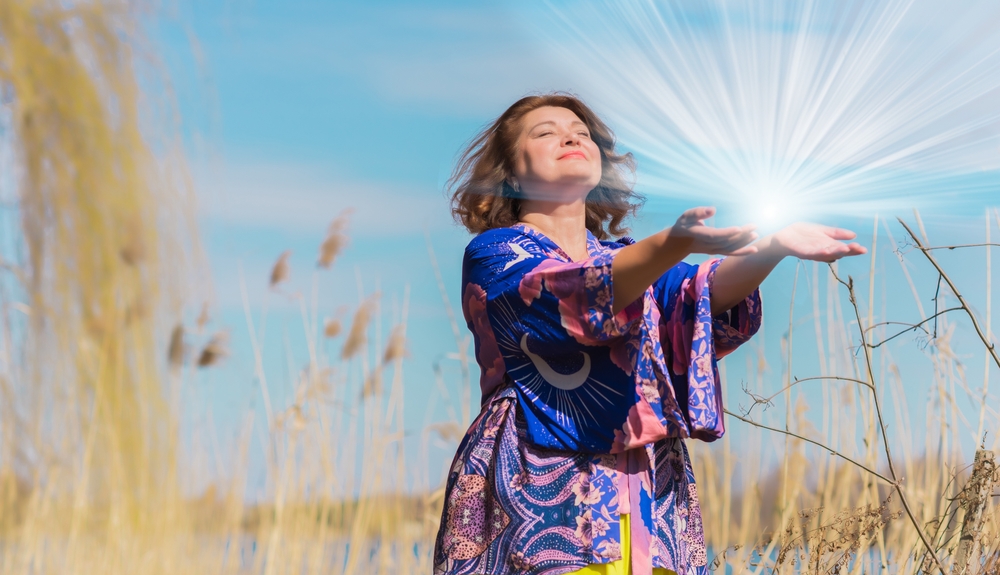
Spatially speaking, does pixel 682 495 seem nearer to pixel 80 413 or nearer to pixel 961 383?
pixel 961 383

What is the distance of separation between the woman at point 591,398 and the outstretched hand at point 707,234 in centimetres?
7

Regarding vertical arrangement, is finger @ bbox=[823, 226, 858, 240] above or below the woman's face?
below

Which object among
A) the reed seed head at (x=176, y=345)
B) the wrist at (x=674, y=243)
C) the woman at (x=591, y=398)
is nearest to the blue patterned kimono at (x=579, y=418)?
the woman at (x=591, y=398)

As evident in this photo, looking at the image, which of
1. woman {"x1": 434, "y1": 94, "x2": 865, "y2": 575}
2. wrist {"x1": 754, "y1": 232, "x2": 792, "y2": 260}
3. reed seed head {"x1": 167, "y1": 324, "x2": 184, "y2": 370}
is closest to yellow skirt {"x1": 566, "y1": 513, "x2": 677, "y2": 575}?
woman {"x1": 434, "y1": 94, "x2": 865, "y2": 575}

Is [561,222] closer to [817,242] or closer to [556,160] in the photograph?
[556,160]

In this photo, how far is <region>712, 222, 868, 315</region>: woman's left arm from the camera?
126 centimetres

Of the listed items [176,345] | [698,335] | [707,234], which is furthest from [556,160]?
[176,345]

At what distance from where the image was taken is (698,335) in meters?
1.46

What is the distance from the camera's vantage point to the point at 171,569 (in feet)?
7.30

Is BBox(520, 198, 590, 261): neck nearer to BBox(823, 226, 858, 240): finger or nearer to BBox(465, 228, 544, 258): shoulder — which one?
BBox(465, 228, 544, 258): shoulder

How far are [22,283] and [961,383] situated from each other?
7.81 ft

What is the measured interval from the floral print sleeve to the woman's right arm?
8.1 inches

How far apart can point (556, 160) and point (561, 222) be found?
4.6 inches

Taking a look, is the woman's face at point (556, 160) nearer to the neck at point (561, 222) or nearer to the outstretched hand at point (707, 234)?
the neck at point (561, 222)
